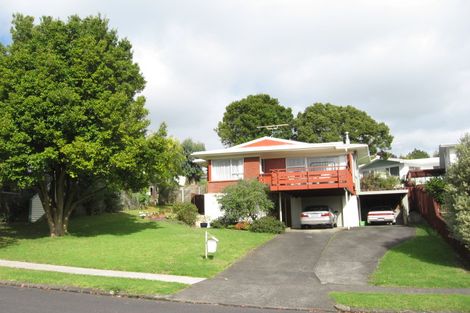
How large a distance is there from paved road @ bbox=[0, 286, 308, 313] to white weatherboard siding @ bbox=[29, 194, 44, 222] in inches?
865

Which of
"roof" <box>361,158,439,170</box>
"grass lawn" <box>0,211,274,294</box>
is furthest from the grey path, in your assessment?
"roof" <box>361,158,439,170</box>

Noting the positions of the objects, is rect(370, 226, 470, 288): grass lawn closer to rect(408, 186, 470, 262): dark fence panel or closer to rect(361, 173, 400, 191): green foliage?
rect(408, 186, 470, 262): dark fence panel

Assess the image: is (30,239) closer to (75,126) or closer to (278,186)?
(75,126)

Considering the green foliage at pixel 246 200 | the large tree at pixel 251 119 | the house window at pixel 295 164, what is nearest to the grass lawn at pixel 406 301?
the green foliage at pixel 246 200

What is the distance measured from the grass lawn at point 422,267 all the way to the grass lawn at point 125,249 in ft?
17.3

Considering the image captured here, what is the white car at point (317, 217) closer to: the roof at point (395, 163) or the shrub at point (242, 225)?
the shrub at point (242, 225)

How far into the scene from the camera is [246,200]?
2553 cm

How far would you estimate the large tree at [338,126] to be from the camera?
196ft

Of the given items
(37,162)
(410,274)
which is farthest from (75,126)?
(410,274)

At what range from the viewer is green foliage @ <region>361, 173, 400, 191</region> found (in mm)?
34531

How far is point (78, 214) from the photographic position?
106 feet

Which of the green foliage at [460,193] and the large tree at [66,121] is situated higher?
the large tree at [66,121]

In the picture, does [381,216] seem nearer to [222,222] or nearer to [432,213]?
[432,213]

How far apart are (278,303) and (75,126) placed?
1332 centimetres
